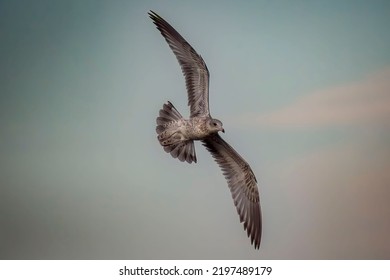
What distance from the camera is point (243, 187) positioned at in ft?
23.5

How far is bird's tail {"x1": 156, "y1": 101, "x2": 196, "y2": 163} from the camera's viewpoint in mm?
6871

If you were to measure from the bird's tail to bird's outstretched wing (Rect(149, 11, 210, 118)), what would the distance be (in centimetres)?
15

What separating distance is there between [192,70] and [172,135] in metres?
0.53

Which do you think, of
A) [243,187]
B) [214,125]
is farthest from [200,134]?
[243,187]

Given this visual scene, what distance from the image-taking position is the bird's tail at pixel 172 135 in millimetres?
6871

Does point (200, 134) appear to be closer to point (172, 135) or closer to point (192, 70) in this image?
point (172, 135)

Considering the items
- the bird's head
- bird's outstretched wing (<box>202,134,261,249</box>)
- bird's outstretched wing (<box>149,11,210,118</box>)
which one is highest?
bird's outstretched wing (<box>149,11,210,118</box>)

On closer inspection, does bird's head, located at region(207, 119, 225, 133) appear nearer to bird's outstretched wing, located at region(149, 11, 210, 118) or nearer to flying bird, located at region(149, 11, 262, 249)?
flying bird, located at region(149, 11, 262, 249)

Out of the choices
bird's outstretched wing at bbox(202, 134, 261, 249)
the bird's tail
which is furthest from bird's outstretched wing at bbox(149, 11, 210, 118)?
bird's outstretched wing at bbox(202, 134, 261, 249)

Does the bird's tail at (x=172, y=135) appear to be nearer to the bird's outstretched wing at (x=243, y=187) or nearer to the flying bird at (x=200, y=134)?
the flying bird at (x=200, y=134)

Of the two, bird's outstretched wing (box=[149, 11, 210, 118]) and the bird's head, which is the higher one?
bird's outstretched wing (box=[149, 11, 210, 118])
